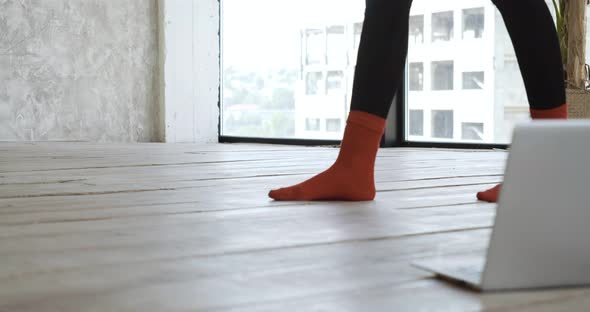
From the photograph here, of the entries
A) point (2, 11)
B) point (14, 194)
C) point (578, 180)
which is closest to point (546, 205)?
point (578, 180)

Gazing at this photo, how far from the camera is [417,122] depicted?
11.2 ft

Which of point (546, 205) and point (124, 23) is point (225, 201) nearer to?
point (546, 205)

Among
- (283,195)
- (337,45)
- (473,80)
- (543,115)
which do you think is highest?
(337,45)

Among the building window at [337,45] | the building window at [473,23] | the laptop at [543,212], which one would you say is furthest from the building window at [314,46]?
the laptop at [543,212]

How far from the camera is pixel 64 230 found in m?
0.87

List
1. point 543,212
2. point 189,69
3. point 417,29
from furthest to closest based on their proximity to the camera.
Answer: point 189,69
point 417,29
point 543,212

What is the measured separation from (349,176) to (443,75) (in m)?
2.12

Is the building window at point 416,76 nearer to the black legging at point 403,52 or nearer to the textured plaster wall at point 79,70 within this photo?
the textured plaster wall at point 79,70

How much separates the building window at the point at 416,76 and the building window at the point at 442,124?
0.52ft

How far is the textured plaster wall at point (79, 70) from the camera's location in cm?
377

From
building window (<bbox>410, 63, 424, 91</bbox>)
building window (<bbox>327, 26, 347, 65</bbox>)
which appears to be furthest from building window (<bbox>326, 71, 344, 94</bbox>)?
building window (<bbox>410, 63, 424, 91</bbox>)

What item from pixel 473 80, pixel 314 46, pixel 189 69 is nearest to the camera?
pixel 473 80

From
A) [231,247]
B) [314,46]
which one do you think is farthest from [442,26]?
[231,247]

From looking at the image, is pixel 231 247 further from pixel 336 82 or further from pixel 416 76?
pixel 336 82
